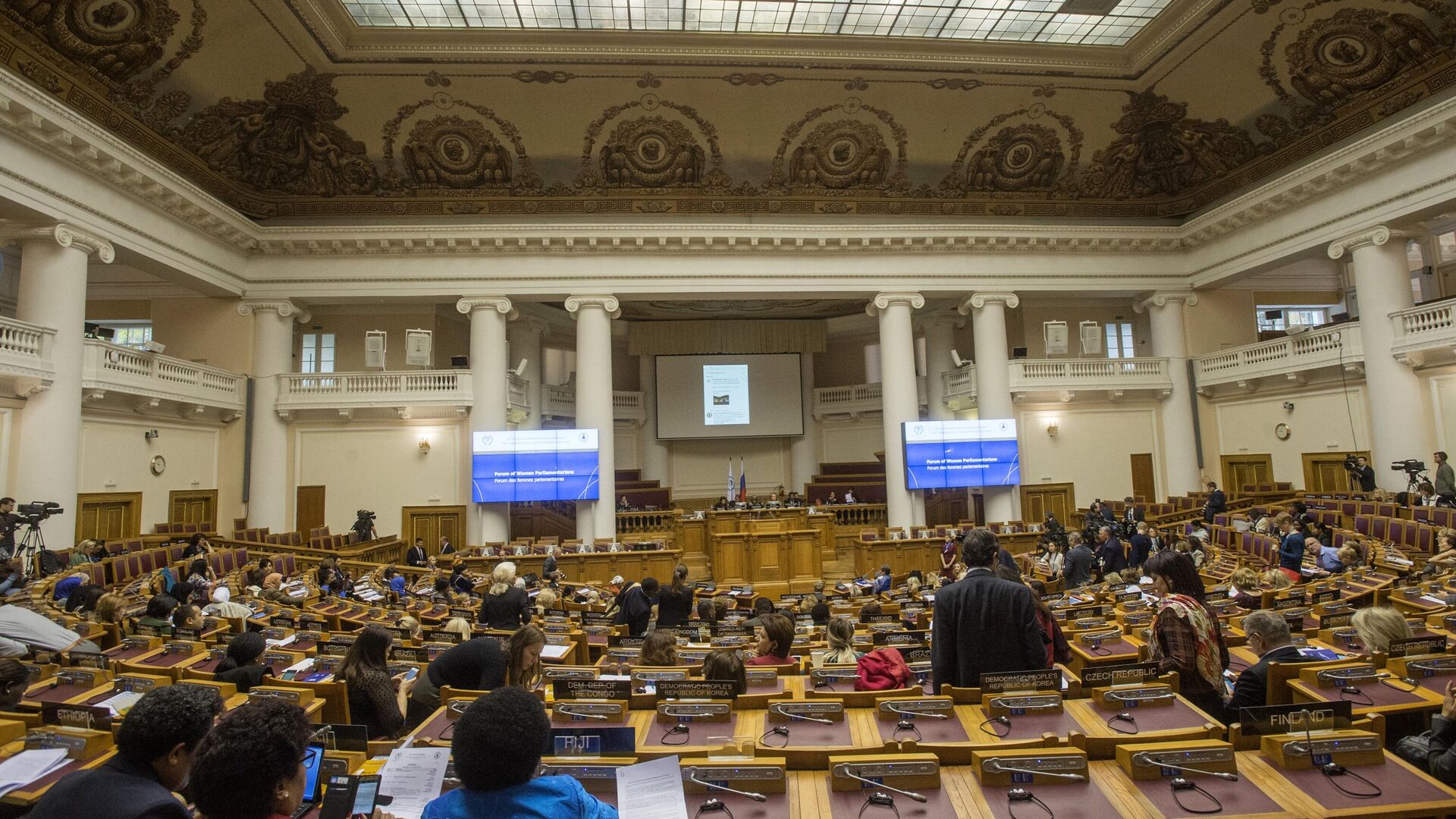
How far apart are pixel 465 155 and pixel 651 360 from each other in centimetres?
940

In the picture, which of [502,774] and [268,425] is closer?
[502,774]

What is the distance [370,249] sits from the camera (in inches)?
643

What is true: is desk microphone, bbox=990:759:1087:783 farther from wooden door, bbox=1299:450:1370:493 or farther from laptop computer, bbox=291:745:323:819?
wooden door, bbox=1299:450:1370:493

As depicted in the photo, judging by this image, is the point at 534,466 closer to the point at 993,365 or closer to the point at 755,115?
the point at 755,115

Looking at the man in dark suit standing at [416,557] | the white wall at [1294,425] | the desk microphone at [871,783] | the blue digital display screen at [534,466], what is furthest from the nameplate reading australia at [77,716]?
the white wall at [1294,425]

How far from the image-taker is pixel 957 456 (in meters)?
16.8

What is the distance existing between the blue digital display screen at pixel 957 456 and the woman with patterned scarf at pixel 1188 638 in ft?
42.6

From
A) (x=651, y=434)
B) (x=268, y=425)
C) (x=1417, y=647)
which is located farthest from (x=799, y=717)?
(x=651, y=434)

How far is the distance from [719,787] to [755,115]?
15.8 meters

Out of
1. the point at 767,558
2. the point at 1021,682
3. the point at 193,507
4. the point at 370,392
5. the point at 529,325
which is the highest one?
the point at 529,325

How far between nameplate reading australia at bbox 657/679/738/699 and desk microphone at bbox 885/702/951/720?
80 cm

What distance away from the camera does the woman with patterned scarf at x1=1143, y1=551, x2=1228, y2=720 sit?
369cm

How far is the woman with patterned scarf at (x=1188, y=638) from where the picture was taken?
3.69 m

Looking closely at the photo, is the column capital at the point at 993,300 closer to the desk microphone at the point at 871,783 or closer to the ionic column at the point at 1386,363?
the ionic column at the point at 1386,363
